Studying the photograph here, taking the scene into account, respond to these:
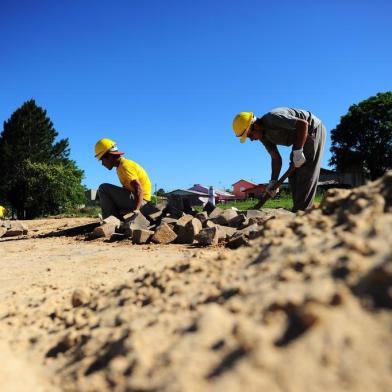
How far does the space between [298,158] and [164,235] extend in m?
1.79

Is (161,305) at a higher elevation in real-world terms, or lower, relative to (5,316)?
higher

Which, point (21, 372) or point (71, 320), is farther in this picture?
point (71, 320)

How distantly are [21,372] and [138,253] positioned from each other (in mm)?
2613

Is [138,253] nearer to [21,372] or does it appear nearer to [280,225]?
[280,225]

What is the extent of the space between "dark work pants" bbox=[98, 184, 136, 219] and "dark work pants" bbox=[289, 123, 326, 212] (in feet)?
8.63

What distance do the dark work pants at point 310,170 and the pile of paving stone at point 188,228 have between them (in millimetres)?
281

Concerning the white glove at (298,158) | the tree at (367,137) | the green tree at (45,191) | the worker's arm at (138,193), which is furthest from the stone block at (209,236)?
the tree at (367,137)

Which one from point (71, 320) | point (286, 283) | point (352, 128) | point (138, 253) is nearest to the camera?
point (286, 283)

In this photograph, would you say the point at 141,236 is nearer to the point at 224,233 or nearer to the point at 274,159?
the point at 224,233

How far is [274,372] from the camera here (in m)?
0.98

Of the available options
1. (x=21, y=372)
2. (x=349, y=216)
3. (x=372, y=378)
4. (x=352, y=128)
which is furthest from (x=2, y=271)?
(x=352, y=128)

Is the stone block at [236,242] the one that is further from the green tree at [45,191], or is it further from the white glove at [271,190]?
the green tree at [45,191]

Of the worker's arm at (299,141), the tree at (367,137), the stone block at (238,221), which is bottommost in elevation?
the stone block at (238,221)

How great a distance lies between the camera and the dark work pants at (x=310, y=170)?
493cm
